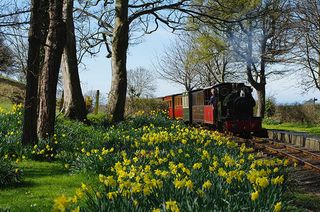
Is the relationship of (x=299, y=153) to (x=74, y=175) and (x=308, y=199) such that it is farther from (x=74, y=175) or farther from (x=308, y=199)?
(x=74, y=175)

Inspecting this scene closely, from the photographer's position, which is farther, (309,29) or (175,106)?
(175,106)

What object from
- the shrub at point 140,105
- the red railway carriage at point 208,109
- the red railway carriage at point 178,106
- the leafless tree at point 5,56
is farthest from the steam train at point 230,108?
the leafless tree at point 5,56

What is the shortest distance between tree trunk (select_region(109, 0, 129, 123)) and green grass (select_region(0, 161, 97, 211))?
358 inches

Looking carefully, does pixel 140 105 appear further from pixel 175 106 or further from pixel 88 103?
pixel 88 103

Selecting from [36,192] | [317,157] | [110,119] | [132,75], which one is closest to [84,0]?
[110,119]

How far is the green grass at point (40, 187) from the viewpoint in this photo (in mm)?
6391

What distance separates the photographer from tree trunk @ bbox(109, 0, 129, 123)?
18953 millimetres

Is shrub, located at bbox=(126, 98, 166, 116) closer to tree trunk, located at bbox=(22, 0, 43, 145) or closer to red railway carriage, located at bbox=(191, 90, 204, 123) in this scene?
red railway carriage, located at bbox=(191, 90, 204, 123)

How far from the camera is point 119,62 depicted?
1902 centimetres

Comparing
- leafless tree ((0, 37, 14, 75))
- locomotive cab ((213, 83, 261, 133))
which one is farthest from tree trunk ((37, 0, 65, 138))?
locomotive cab ((213, 83, 261, 133))

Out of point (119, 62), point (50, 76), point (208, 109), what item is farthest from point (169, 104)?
point (50, 76)

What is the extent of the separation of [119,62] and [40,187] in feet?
38.8

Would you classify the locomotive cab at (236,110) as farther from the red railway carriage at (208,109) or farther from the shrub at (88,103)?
the shrub at (88,103)

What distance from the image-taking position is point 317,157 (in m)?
12.2
